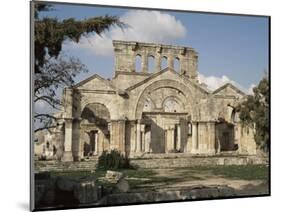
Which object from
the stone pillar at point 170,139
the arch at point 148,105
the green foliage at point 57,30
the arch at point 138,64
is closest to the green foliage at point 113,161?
the stone pillar at point 170,139

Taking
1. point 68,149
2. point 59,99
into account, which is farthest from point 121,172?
point 59,99

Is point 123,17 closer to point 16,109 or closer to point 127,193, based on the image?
point 16,109

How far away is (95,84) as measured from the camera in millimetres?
7203

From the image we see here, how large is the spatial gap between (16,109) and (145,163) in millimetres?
1841

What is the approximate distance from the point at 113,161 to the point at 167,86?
1288 millimetres

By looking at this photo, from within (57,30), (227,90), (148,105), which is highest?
(57,30)

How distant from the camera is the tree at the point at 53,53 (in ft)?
22.3

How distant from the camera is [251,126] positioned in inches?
316

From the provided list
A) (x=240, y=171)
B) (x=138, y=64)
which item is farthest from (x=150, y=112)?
(x=240, y=171)

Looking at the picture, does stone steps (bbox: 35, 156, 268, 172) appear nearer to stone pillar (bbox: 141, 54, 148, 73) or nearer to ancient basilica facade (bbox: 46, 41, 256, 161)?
ancient basilica facade (bbox: 46, 41, 256, 161)

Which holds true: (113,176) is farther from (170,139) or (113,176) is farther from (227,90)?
(227,90)

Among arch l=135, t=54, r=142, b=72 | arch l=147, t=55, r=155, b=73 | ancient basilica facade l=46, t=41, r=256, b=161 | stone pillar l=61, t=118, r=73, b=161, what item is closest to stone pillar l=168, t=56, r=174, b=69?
ancient basilica facade l=46, t=41, r=256, b=161

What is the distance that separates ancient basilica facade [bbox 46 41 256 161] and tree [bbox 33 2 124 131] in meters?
0.20

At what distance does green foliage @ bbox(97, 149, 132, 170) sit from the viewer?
7152mm
